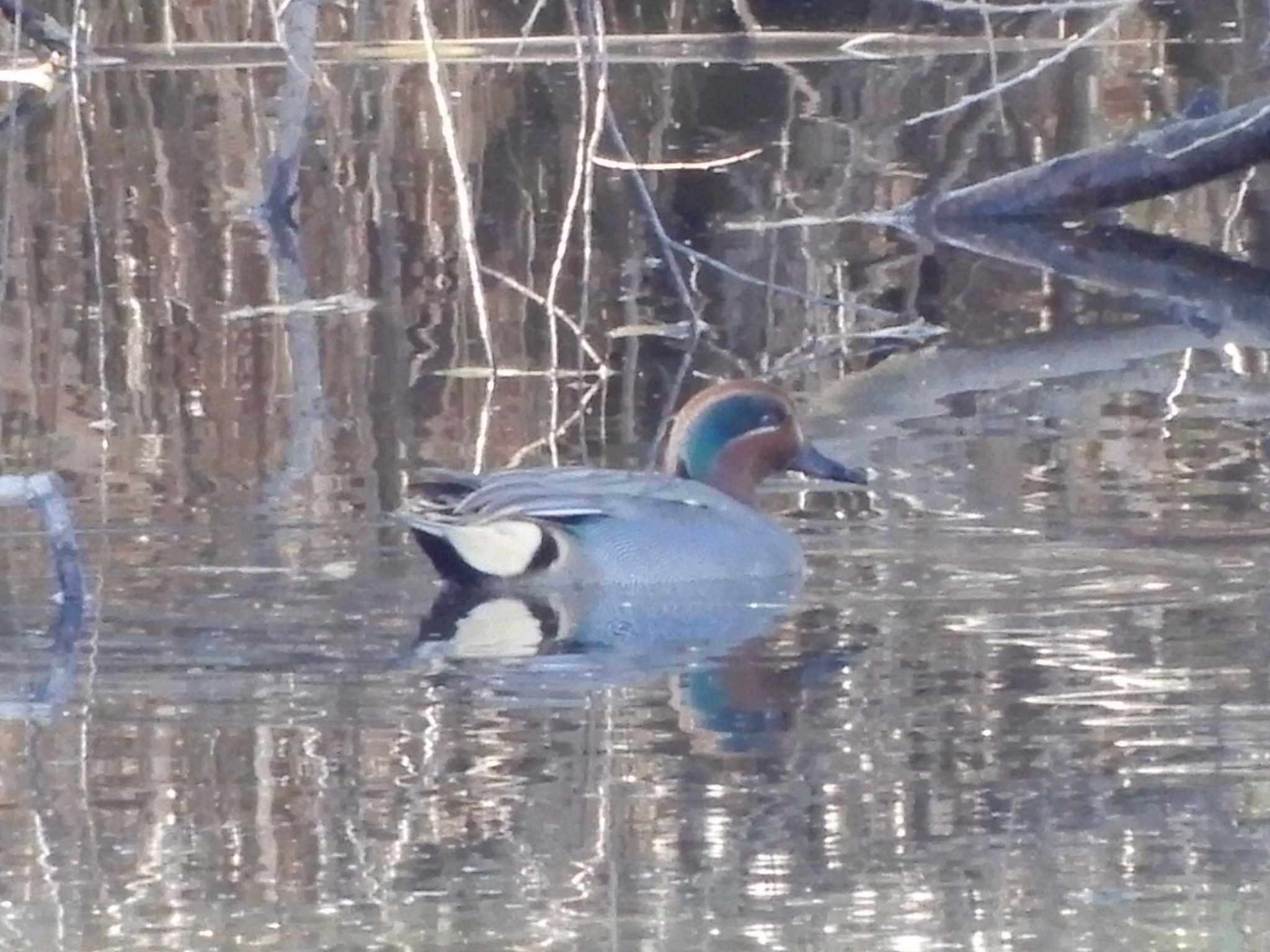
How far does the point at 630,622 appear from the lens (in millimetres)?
8094

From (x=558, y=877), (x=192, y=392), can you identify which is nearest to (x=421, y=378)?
(x=192, y=392)

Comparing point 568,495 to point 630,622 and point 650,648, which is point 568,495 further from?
point 650,648

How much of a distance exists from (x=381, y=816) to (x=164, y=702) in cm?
111

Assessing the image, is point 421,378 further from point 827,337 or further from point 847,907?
point 847,907

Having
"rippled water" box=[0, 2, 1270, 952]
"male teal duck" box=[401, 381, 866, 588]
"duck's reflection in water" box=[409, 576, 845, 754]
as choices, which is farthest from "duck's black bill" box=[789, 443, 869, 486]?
"duck's reflection in water" box=[409, 576, 845, 754]

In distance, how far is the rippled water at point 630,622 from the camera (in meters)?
5.63

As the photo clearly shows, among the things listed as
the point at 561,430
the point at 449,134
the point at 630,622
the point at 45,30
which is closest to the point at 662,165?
the point at 561,430

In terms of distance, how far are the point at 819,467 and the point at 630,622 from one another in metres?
1.32

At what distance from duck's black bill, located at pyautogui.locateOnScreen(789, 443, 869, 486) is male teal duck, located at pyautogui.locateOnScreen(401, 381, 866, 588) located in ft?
2.07

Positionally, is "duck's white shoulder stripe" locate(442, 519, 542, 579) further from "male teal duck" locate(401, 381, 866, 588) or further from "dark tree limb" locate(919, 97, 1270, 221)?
"dark tree limb" locate(919, 97, 1270, 221)

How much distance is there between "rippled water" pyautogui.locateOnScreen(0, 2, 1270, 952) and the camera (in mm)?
5629

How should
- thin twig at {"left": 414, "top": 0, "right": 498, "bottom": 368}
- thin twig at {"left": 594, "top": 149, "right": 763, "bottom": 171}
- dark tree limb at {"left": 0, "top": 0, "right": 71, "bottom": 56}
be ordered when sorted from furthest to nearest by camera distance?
dark tree limb at {"left": 0, "top": 0, "right": 71, "bottom": 56} < thin twig at {"left": 594, "top": 149, "right": 763, "bottom": 171} < thin twig at {"left": 414, "top": 0, "right": 498, "bottom": 368}

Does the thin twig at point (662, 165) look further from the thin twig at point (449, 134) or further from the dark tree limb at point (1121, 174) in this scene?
the dark tree limb at point (1121, 174)

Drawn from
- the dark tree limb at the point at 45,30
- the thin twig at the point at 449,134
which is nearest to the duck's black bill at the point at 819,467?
the thin twig at the point at 449,134
